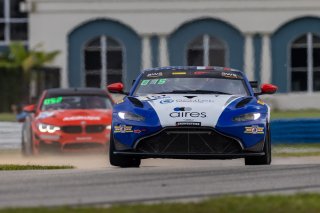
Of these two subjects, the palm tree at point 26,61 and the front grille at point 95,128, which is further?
the palm tree at point 26,61

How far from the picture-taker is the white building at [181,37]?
1705 inches

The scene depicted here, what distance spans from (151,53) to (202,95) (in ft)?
94.9

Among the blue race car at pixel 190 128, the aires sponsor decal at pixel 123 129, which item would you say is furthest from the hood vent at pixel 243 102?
the aires sponsor decal at pixel 123 129

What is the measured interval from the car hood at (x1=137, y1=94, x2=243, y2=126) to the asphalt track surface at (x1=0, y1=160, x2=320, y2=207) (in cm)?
59

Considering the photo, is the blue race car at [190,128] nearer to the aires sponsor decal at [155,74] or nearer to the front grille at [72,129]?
the aires sponsor decal at [155,74]

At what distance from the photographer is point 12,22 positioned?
156 feet

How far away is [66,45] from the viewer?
145ft

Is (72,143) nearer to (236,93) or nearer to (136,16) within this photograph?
(236,93)

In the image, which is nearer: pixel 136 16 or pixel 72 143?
pixel 72 143

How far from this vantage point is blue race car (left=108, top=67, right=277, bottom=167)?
46.5ft

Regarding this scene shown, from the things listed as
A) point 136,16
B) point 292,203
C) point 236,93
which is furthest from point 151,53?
point 292,203

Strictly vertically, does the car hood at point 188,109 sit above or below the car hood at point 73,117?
above

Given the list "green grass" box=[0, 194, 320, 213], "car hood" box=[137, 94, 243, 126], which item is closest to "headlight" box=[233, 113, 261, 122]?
"car hood" box=[137, 94, 243, 126]

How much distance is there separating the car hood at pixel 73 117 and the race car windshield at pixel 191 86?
14.5 ft
